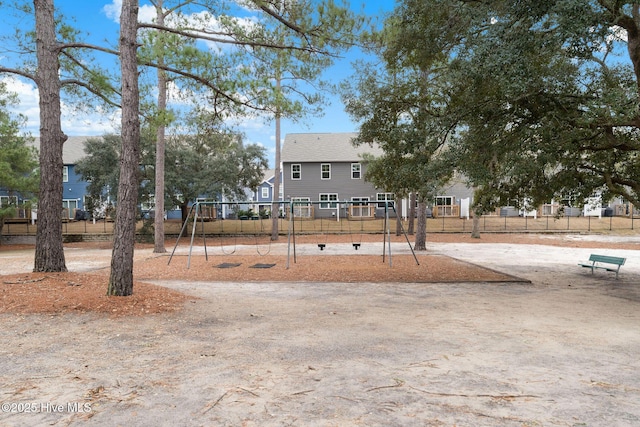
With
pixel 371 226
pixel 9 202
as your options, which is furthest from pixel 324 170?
pixel 9 202

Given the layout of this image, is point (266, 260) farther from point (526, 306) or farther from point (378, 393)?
point (378, 393)

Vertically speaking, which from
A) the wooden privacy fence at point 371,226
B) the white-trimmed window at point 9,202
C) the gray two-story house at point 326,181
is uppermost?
the gray two-story house at point 326,181

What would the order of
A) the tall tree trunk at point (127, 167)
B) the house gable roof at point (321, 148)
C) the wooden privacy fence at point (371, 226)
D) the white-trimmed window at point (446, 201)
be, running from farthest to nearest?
the white-trimmed window at point (446, 201) → the house gable roof at point (321, 148) → the wooden privacy fence at point (371, 226) → the tall tree trunk at point (127, 167)

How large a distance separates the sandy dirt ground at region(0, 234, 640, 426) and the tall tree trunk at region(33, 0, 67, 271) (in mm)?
949

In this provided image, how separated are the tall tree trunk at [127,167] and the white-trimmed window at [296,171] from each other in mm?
30838

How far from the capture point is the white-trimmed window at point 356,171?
3859 centimetres

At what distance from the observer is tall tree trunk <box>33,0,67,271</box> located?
9852 mm

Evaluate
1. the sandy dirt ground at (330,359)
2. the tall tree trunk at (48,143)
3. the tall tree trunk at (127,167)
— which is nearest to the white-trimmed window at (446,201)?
the sandy dirt ground at (330,359)

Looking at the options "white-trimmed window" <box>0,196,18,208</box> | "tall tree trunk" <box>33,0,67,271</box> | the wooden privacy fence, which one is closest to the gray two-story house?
the wooden privacy fence

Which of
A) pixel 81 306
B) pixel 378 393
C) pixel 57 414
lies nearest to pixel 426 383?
pixel 378 393

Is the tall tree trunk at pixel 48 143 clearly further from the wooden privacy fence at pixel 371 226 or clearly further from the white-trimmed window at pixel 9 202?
the white-trimmed window at pixel 9 202

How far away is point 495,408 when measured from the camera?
3637 millimetres

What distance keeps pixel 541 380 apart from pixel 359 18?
6818 millimetres

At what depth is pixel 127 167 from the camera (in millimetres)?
7793
